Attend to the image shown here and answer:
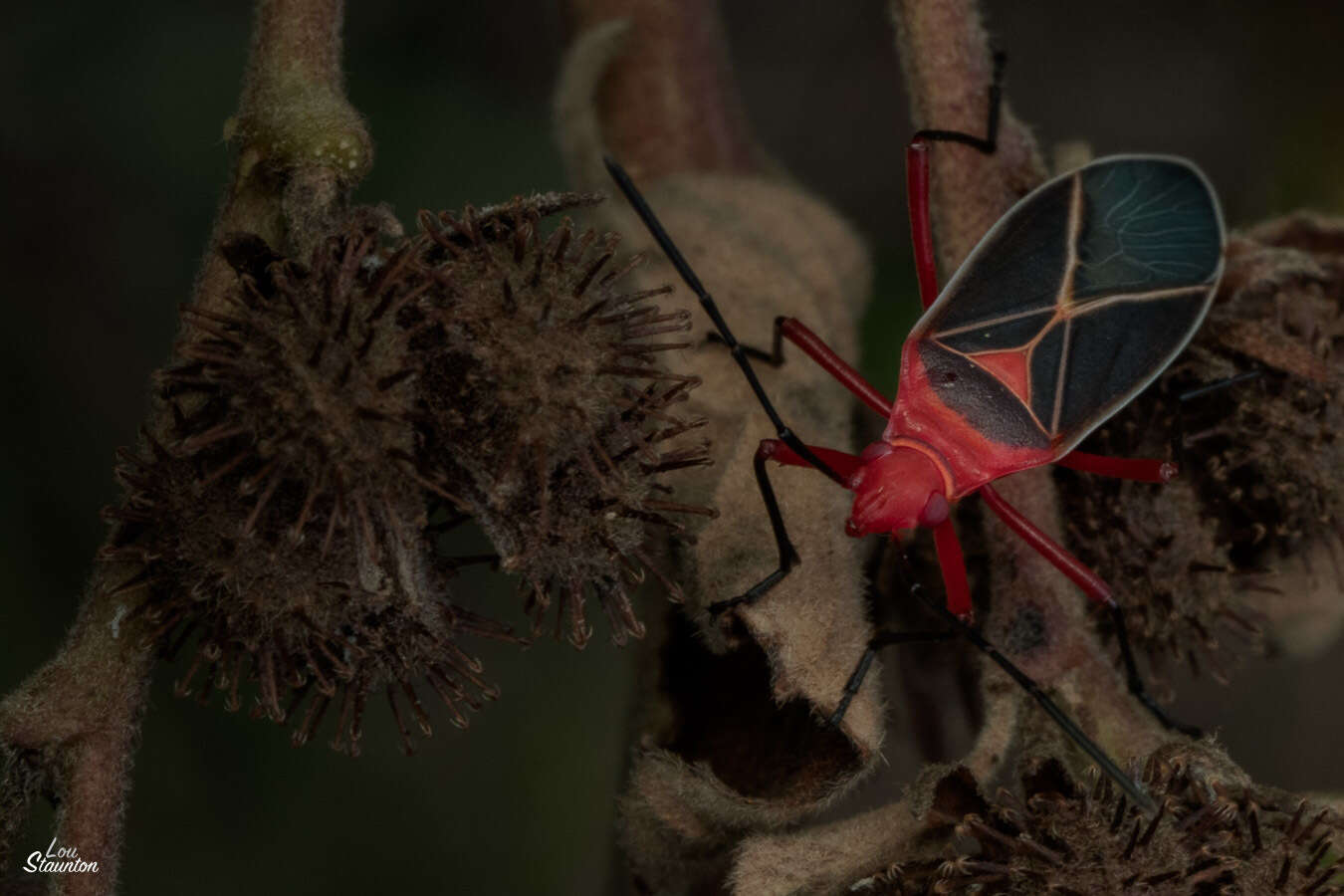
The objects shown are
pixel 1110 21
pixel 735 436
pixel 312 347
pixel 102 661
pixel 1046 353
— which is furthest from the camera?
pixel 1110 21

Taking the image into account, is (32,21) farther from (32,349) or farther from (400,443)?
(400,443)

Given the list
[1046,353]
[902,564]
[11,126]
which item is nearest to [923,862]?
[902,564]

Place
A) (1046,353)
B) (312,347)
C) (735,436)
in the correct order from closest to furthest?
(312,347)
(735,436)
(1046,353)

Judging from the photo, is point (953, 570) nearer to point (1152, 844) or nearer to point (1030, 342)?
point (1030, 342)

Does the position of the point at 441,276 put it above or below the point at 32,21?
below

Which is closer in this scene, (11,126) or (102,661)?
(102,661)

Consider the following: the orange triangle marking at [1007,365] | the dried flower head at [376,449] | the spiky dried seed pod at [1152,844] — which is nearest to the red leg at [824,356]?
the orange triangle marking at [1007,365]

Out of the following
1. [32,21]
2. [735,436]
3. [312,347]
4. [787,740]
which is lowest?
[787,740]
